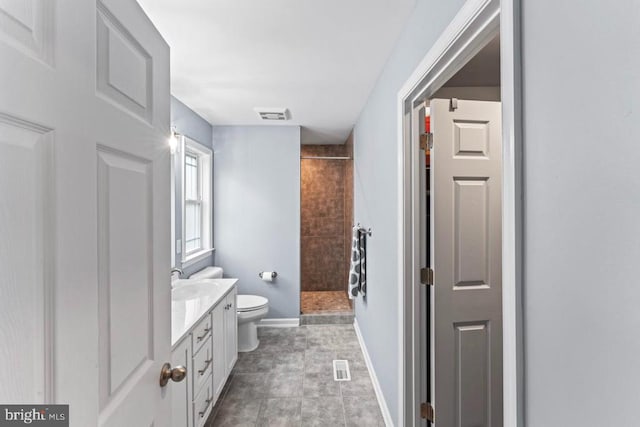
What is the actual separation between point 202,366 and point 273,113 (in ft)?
7.92

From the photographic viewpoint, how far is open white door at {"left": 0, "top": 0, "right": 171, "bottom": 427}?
1.53 feet

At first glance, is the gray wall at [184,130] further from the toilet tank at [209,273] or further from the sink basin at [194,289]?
the sink basin at [194,289]

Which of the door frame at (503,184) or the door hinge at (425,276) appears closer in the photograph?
the door frame at (503,184)

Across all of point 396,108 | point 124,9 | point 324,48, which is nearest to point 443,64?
point 396,108

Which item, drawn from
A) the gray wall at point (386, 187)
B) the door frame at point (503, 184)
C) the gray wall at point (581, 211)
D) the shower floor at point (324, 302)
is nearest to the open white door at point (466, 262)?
the door frame at point (503, 184)

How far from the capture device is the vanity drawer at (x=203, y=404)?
1.82m

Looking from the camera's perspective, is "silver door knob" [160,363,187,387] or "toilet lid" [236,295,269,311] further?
"toilet lid" [236,295,269,311]

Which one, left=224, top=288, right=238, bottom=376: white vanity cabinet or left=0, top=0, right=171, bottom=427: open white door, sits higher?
left=0, top=0, right=171, bottom=427: open white door

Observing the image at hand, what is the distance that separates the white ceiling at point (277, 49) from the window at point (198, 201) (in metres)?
0.60

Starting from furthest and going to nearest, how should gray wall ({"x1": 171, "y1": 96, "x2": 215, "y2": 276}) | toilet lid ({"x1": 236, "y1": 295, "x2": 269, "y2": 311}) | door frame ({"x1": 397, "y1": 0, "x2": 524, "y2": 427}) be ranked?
toilet lid ({"x1": 236, "y1": 295, "x2": 269, "y2": 311})
gray wall ({"x1": 171, "y1": 96, "x2": 215, "y2": 276})
door frame ({"x1": 397, "y1": 0, "x2": 524, "y2": 427})

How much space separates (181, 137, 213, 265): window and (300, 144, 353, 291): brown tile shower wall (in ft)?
5.32

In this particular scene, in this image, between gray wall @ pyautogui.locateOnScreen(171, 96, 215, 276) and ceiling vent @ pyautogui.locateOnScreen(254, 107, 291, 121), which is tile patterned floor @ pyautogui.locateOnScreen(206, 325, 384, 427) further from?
ceiling vent @ pyautogui.locateOnScreen(254, 107, 291, 121)

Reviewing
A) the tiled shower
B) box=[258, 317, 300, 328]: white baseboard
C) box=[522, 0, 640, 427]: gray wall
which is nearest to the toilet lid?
box=[258, 317, 300, 328]: white baseboard

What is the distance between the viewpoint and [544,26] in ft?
2.27
